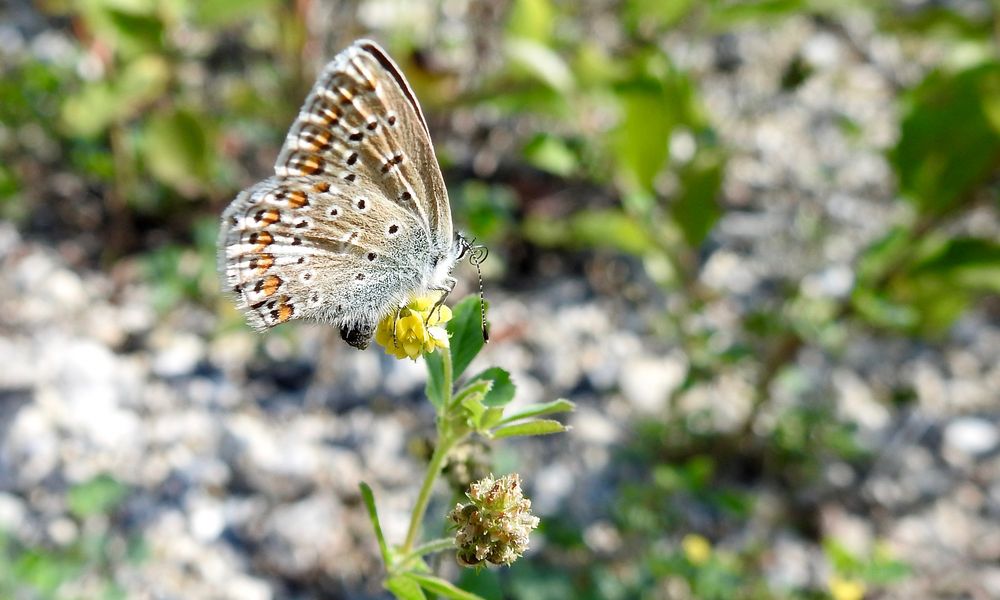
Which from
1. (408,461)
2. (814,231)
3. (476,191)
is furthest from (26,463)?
(814,231)

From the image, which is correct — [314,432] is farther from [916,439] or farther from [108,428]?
[916,439]

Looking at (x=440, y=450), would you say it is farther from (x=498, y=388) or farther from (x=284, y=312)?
(x=284, y=312)

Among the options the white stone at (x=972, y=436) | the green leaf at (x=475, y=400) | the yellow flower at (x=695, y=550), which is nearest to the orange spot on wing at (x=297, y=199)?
the green leaf at (x=475, y=400)

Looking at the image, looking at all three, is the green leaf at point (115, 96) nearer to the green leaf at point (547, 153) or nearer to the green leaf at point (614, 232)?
the green leaf at point (547, 153)

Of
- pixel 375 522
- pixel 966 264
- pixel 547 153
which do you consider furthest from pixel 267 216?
pixel 966 264

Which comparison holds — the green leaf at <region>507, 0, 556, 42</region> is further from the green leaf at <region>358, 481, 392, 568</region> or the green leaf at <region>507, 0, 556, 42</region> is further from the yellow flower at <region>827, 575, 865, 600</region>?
the green leaf at <region>358, 481, 392, 568</region>

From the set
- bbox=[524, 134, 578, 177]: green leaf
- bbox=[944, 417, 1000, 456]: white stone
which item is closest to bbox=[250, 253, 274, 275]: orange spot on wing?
bbox=[524, 134, 578, 177]: green leaf
